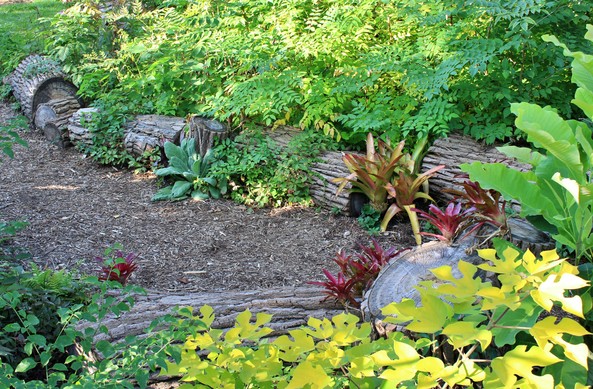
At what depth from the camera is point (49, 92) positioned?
318 inches

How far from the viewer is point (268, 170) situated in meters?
5.87

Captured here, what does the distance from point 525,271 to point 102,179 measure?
5.38 m

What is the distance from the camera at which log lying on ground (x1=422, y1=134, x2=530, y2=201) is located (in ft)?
17.5

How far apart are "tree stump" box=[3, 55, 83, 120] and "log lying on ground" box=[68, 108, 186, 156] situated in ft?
3.00

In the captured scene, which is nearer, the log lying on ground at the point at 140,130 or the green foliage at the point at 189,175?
the green foliage at the point at 189,175

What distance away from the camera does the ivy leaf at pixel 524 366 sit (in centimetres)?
155

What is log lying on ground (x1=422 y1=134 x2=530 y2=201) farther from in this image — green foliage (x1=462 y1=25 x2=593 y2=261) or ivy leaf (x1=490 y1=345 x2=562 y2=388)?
ivy leaf (x1=490 y1=345 x2=562 y2=388)

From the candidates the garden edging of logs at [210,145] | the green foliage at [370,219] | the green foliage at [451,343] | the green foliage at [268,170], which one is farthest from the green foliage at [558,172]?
the green foliage at [268,170]

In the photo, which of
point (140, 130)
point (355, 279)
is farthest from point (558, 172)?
point (140, 130)

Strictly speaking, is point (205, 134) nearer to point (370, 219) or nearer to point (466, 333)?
point (370, 219)

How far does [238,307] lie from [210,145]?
116 inches

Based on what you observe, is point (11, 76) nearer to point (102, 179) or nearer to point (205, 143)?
point (102, 179)

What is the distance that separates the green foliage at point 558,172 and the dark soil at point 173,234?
5.92 ft

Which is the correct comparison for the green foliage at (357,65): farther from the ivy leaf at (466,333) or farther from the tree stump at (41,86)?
the ivy leaf at (466,333)
